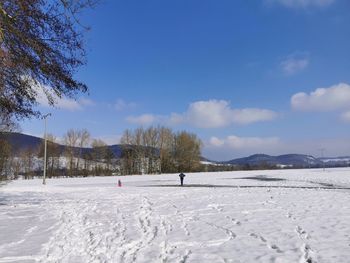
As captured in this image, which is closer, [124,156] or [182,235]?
[182,235]

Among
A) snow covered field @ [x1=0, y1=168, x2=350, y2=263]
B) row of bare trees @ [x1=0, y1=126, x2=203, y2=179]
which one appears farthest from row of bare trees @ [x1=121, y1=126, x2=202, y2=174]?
snow covered field @ [x1=0, y1=168, x2=350, y2=263]

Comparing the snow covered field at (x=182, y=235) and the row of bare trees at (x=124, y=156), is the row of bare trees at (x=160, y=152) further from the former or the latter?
the snow covered field at (x=182, y=235)

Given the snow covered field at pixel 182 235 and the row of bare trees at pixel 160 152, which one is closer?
the snow covered field at pixel 182 235

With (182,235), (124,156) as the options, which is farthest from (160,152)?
(182,235)

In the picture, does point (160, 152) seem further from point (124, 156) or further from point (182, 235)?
point (182, 235)

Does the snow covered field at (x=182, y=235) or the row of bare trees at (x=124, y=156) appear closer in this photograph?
the snow covered field at (x=182, y=235)

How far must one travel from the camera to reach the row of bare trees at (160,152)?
110688mm

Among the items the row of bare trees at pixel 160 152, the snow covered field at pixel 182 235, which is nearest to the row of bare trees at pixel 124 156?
the row of bare trees at pixel 160 152

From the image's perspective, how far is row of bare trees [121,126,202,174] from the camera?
363 ft

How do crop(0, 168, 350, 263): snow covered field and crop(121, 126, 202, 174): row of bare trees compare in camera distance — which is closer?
crop(0, 168, 350, 263): snow covered field

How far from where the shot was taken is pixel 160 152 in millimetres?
114125

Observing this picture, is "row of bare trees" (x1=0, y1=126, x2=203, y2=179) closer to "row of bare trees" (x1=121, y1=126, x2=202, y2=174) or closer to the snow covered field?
"row of bare trees" (x1=121, y1=126, x2=202, y2=174)

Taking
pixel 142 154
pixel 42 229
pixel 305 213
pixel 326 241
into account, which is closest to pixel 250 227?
pixel 326 241

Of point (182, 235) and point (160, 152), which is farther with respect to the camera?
point (160, 152)
